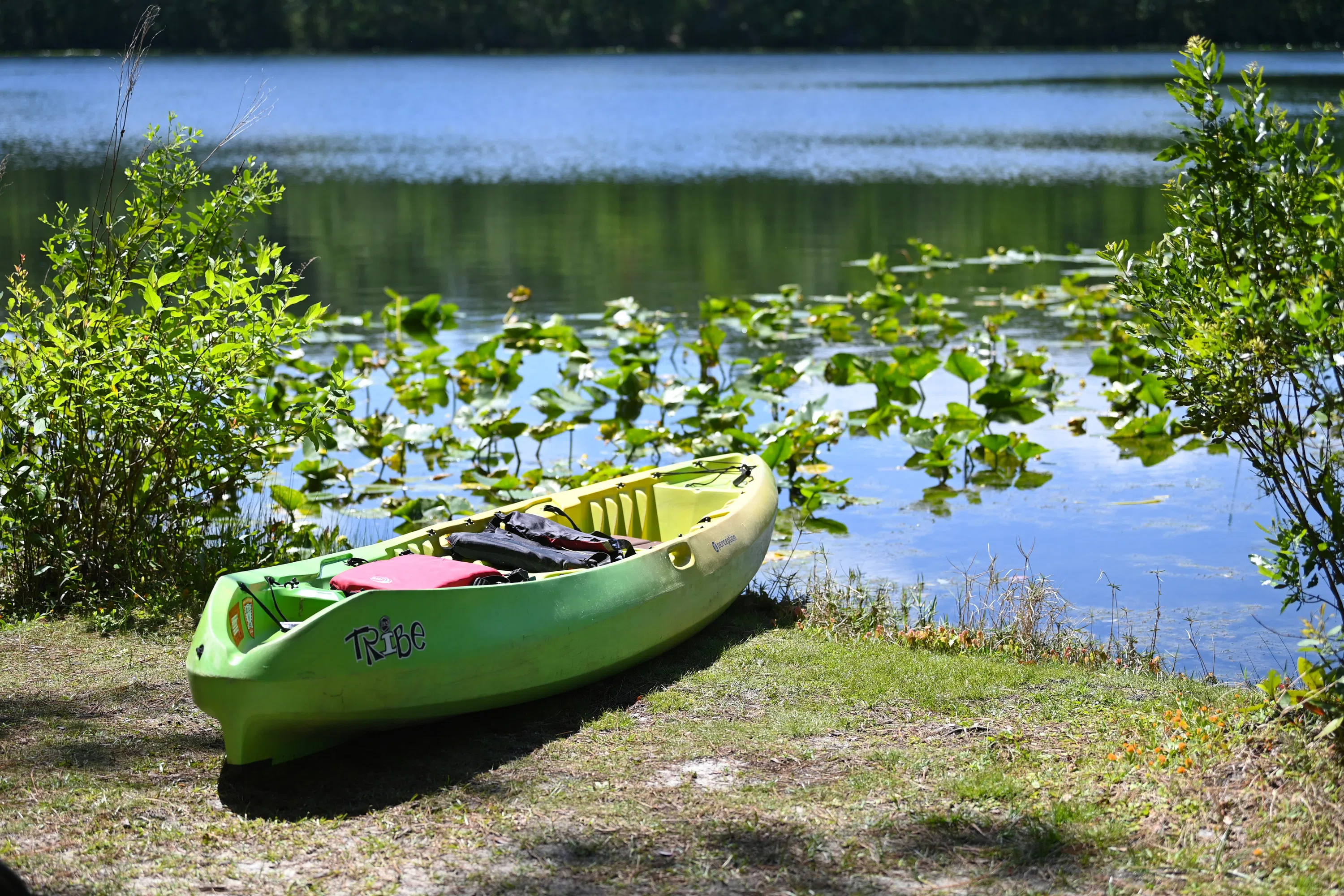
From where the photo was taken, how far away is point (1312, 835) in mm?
3859

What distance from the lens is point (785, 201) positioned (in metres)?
23.9

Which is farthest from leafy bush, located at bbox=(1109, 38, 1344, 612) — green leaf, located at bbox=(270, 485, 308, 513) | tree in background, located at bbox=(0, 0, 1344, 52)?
tree in background, located at bbox=(0, 0, 1344, 52)

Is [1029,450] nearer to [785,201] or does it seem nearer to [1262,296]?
[1262,296]

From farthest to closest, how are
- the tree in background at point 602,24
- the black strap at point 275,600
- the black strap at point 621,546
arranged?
the tree in background at point 602,24
the black strap at point 621,546
the black strap at point 275,600

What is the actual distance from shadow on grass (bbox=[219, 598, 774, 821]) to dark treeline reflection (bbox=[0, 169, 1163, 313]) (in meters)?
9.61

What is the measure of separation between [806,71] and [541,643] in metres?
61.0

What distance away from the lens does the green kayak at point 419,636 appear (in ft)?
14.8

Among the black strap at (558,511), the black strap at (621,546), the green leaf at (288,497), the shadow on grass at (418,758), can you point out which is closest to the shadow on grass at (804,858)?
the shadow on grass at (418,758)

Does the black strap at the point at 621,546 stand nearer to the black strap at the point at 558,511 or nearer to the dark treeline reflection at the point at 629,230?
the black strap at the point at 558,511

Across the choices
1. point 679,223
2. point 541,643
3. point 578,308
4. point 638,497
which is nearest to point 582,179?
point 679,223

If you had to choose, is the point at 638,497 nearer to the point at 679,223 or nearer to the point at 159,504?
the point at 159,504

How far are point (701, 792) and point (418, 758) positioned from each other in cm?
106

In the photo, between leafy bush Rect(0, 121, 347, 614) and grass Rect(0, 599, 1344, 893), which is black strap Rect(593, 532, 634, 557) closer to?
grass Rect(0, 599, 1344, 893)

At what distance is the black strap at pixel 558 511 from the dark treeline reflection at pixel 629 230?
8.28 meters
